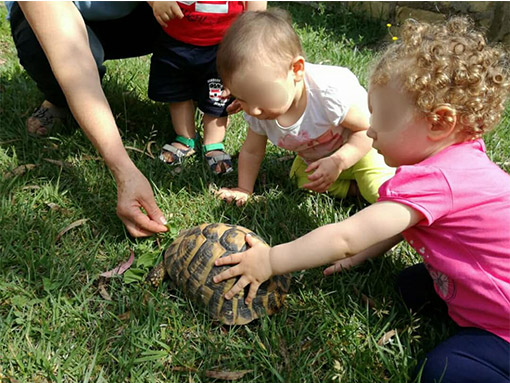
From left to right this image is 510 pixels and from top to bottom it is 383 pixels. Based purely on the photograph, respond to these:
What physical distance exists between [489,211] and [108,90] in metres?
2.62

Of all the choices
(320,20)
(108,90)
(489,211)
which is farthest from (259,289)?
(320,20)

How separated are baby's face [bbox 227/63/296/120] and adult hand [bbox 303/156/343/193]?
313 mm

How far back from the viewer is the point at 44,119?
2.98m

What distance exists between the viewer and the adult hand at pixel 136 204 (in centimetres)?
208

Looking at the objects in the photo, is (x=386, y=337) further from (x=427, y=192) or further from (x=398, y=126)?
(x=398, y=126)

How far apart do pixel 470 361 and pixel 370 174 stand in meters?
1.11

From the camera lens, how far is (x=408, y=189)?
1.54 meters

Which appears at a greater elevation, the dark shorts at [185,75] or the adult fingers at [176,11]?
the adult fingers at [176,11]

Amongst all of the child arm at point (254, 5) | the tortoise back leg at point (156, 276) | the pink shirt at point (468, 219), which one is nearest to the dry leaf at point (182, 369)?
the tortoise back leg at point (156, 276)

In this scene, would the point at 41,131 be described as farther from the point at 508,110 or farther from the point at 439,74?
the point at 508,110

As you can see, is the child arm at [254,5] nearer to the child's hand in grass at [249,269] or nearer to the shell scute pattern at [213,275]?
the shell scute pattern at [213,275]

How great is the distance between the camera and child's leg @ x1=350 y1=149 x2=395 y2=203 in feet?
8.04

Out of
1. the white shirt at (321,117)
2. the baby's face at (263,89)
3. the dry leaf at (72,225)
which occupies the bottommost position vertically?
the dry leaf at (72,225)

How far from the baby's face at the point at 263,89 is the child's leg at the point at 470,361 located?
115cm
